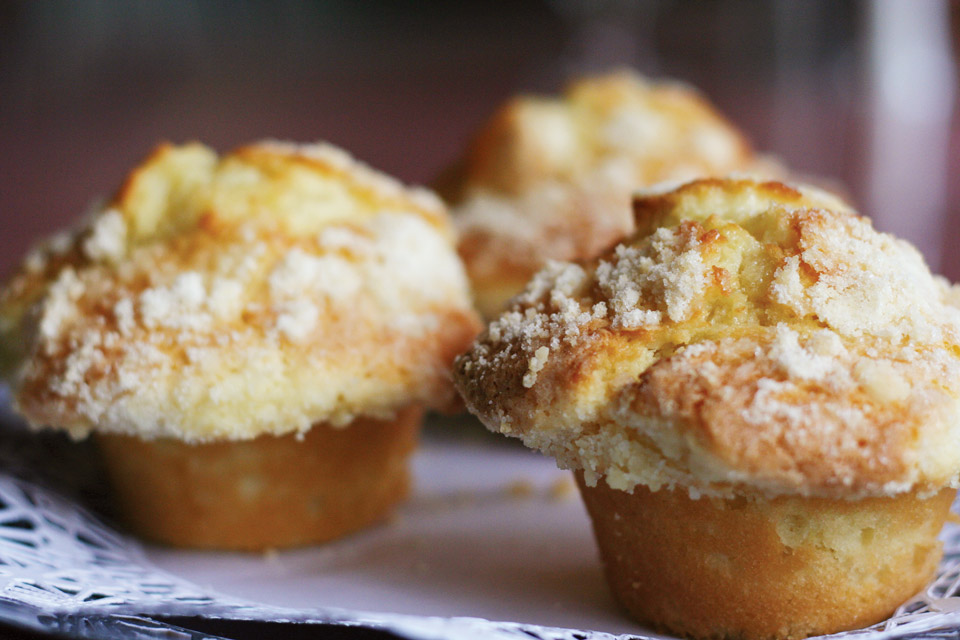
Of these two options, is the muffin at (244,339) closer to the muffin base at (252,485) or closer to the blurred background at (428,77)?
the muffin base at (252,485)

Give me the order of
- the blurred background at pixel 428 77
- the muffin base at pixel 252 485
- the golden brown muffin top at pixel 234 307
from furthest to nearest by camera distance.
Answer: the blurred background at pixel 428 77 → the muffin base at pixel 252 485 → the golden brown muffin top at pixel 234 307

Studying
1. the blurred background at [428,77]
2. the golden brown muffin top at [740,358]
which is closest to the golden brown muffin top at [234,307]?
the golden brown muffin top at [740,358]

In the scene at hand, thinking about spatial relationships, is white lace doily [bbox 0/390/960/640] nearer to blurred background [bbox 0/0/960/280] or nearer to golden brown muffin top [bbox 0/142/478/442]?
golden brown muffin top [bbox 0/142/478/442]

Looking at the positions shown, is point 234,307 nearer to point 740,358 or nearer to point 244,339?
point 244,339

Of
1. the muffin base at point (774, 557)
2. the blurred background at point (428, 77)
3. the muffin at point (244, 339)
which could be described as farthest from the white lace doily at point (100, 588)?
the blurred background at point (428, 77)

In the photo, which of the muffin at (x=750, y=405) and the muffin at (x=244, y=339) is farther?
the muffin at (x=244, y=339)

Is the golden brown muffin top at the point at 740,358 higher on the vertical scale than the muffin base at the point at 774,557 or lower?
higher

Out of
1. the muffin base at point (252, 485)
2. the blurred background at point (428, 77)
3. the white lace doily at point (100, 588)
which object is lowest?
the white lace doily at point (100, 588)

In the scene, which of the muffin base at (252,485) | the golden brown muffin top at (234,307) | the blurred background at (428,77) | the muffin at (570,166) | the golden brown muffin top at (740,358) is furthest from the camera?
the blurred background at (428,77)
